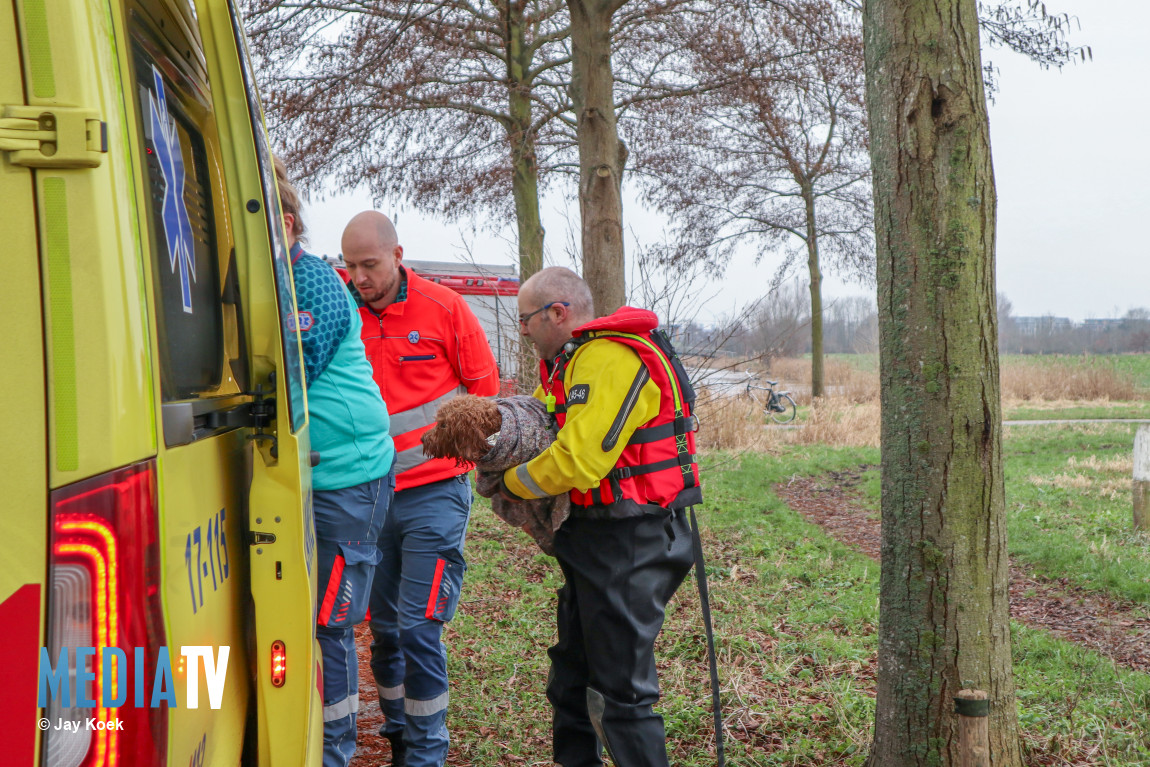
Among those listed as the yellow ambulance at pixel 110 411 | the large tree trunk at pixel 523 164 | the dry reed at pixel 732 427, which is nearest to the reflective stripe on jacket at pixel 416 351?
the yellow ambulance at pixel 110 411

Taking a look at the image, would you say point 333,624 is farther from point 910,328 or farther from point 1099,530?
point 1099,530

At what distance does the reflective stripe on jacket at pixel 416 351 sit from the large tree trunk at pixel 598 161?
2.88m

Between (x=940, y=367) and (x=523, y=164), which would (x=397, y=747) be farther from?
(x=523, y=164)

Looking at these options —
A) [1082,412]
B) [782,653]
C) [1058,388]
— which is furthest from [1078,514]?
[1058,388]

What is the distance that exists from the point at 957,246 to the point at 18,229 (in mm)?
2413

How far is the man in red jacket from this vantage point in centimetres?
325

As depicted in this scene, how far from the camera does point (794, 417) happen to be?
18.1 meters

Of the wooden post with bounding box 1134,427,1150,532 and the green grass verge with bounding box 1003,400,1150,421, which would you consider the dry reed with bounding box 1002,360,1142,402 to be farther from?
the wooden post with bounding box 1134,427,1150,532

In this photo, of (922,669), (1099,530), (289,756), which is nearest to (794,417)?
(1099,530)

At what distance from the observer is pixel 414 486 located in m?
3.39

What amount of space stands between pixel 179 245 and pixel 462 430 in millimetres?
1055

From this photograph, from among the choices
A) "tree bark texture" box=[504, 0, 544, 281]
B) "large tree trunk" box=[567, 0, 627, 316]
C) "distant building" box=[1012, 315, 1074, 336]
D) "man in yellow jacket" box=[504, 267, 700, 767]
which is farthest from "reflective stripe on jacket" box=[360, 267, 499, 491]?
"distant building" box=[1012, 315, 1074, 336]

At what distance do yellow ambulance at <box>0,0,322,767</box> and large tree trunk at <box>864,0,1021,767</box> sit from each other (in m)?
1.90

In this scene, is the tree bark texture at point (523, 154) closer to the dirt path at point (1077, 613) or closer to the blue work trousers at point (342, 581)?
the dirt path at point (1077, 613)
